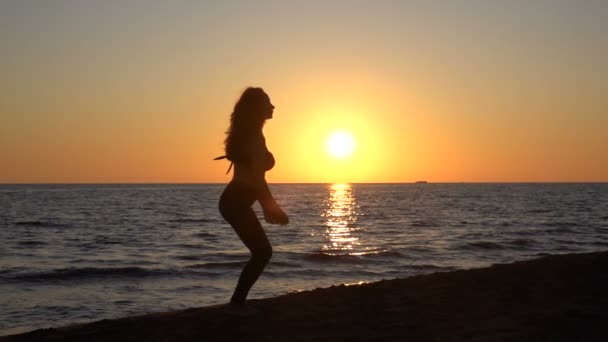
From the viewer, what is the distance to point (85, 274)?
15797 millimetres

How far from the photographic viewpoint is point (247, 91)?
5.99 m

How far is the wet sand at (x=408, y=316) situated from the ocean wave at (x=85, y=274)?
375 inches

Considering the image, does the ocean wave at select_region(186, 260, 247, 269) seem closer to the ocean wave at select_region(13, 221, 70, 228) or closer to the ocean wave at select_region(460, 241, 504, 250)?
the ocean wave at select_region(460, 241, 504, 250)

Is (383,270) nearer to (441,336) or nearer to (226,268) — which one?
(226,268)

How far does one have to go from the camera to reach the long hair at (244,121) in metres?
5.83

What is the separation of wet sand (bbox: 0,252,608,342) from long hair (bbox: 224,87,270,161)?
1495 millimetres

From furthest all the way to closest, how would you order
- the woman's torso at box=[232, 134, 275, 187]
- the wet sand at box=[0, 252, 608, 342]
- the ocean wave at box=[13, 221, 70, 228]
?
the ocean wave at box=[13, 221, 70, 228]
the woman's torso at box=[232, 134, 275, 187]
the wet sand at box=[0, 252, 608, 342]

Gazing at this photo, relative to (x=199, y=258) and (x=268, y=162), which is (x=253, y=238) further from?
(x=199, y=258)

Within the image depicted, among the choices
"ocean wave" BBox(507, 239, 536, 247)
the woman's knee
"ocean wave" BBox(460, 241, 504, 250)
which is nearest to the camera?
the woman's knee

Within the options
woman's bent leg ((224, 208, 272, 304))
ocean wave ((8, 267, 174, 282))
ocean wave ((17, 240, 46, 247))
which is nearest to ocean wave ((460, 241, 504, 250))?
ocean wave ((8, 267, 174, 282))

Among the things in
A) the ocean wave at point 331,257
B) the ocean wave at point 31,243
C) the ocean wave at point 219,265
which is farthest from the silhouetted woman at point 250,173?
the ocean wave at point 31,243

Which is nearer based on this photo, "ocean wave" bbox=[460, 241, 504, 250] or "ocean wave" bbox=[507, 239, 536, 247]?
"ocean wave" bbox=[460, 241, 504, 250]

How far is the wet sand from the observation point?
5082mm

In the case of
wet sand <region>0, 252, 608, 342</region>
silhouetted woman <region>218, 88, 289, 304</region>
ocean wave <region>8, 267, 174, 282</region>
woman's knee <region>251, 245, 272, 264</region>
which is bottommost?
ocean wave <region>8, 267, 174, 282</region>
